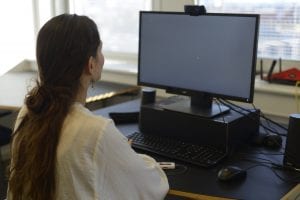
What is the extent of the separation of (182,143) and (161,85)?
307mm

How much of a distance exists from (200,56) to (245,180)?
1.82 feet

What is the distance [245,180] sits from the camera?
1.48 m

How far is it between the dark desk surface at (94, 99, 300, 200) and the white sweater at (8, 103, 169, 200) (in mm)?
310

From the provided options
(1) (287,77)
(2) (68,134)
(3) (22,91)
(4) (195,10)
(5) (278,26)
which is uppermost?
(4) (195,10)

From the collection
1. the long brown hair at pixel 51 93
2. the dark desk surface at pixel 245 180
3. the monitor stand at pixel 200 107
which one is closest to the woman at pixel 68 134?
the long brown hair at pixel 51 93

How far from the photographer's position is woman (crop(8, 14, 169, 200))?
1116 millimetres

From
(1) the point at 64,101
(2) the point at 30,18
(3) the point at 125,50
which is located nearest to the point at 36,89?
(1) the point at 64,101

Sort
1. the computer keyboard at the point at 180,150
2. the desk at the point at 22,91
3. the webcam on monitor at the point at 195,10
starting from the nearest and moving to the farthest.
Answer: the computer keyboard at the point at 180,150 < the webcam on monitor at the point at 195,10 < the desk at the point at 22,91

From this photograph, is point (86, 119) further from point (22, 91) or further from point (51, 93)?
point (22, 91)

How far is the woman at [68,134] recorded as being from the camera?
1.12m

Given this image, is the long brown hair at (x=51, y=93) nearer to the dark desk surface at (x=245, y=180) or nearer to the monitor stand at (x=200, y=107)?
the dark desk surface at (x=245, y=180)

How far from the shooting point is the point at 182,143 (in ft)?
5.80

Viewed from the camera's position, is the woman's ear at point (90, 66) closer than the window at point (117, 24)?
Yes

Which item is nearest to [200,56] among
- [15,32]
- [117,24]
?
[117,24]
